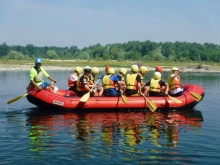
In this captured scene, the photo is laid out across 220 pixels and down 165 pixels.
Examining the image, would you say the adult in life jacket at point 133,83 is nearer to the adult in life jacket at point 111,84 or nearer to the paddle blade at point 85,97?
the adult in life jacket at point 111,84

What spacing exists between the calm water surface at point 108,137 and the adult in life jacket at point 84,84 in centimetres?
87

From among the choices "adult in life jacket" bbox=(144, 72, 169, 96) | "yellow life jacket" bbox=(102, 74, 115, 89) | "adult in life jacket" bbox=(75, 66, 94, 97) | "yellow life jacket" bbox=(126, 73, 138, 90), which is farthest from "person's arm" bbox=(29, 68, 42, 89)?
"adult in life jacket" bbox=(144, 72, 169, 96)

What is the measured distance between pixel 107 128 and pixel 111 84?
9.81ft

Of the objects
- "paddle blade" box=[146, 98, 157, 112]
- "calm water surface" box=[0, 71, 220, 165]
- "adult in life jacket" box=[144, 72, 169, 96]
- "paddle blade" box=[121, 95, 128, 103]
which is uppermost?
"adult in life jacket" box=[144, 72, 169, 96]

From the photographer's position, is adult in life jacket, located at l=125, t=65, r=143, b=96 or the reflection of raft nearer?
the reflection of raft

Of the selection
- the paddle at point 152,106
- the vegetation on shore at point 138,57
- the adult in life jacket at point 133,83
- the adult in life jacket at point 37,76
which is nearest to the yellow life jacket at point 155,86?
the adult in life jacket at point 133,83

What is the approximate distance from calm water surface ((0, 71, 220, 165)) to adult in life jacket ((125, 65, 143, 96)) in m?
0.74

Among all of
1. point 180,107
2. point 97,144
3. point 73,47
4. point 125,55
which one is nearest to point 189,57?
point 125,55

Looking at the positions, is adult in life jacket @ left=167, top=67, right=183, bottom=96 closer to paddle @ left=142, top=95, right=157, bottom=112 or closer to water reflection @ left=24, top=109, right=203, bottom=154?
water reflection @ left=24, top=109, right=203, bottom=154

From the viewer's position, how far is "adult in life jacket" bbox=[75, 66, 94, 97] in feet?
40.8

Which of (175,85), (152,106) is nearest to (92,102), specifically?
(152,106)

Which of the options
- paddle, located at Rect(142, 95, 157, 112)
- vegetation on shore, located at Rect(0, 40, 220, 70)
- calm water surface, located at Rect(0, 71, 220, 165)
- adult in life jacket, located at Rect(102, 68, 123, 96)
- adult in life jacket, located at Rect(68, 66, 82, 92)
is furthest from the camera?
vegetation on shore, located at Rect(0, 40, 220, 70)

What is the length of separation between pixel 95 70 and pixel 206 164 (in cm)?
689

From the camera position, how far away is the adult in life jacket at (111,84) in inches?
494
